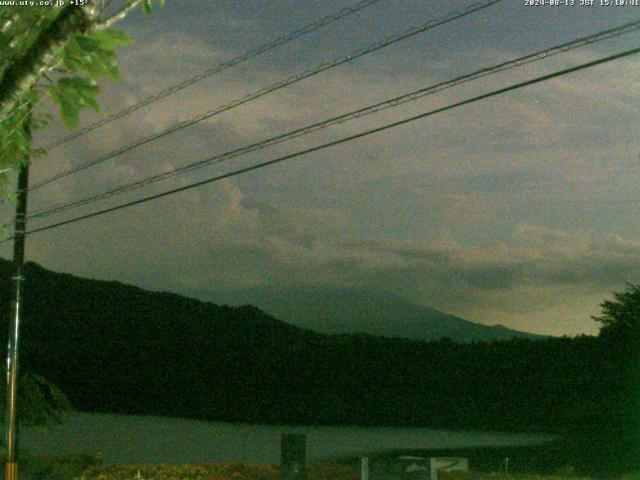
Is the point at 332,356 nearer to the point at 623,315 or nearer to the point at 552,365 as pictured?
the point at 552,365

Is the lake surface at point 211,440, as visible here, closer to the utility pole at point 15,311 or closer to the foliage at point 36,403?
the foliage at point 36,403

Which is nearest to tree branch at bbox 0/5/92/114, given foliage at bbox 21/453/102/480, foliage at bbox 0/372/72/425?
foliage at bbox 21/453/102/480

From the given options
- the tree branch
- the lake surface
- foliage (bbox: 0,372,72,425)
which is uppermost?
the tree branch

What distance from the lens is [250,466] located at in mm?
19938

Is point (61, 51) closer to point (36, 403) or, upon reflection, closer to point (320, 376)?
point (36, 403)

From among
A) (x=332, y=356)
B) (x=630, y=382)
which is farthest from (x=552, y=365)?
(x=332, y=356)

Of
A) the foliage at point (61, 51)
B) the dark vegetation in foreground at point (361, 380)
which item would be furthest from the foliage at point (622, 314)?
the foliage at point (61, 51)

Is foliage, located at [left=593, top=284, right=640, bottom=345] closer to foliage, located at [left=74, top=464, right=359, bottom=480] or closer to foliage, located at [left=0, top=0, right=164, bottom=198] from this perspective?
foliage, located at [left=74, top=464, right=359, bottom=480]

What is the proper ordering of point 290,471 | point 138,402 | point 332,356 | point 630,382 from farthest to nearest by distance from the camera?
1. point 138,402
2. point 332,356
3. point 630,382
4. point 290,471

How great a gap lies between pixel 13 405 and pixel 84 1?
53.2 ft

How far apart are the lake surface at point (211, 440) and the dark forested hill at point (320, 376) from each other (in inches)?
26.0

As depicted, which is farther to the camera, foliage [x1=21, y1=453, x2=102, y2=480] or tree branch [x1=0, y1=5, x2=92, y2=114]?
foliage [x1=21, y1=453, x2=102, y2=480]

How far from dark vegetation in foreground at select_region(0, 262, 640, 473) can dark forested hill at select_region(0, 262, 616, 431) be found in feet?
0.15

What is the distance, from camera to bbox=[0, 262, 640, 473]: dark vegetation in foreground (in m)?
29.6
